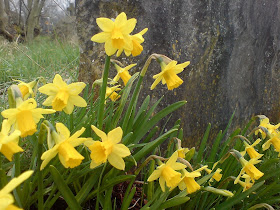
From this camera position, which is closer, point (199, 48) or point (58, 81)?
point (58, 81)

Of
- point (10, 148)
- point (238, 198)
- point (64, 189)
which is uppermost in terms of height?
point (10, 148)

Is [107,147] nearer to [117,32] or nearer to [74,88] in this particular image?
[74,88]

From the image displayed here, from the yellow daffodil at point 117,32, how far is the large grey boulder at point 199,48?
87 centimetres

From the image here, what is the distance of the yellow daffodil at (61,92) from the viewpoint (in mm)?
1067

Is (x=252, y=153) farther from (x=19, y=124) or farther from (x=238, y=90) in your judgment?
(x=19, y=124)

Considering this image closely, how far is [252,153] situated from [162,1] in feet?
3.48

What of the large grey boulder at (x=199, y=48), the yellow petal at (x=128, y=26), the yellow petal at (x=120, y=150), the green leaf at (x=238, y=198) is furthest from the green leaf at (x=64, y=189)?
the large grey boulder at (x=199, y=48)

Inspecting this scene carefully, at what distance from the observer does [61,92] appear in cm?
108

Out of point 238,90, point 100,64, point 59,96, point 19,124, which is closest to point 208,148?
point 238,90

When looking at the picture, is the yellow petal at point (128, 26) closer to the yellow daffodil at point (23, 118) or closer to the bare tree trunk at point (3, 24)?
the yellow daffodil at point (23, 118)

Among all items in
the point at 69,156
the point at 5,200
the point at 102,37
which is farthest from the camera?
the point at 102,37

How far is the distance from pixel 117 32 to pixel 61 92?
11.0 inches

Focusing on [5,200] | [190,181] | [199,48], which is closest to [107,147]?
[190,181]

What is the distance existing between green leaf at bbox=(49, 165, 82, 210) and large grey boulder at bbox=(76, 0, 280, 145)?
95cm
